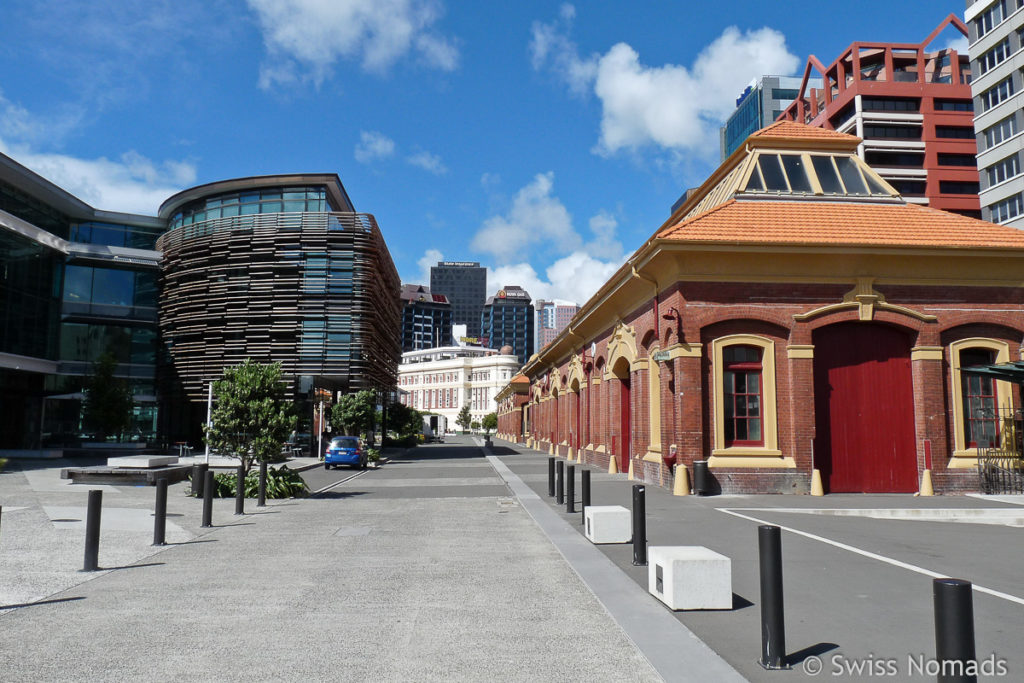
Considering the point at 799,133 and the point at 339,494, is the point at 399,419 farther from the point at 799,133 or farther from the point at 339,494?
the point at 799,133

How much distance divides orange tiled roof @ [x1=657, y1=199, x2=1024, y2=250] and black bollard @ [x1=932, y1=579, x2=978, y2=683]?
46.6 ft

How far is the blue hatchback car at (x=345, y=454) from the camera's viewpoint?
101 ft

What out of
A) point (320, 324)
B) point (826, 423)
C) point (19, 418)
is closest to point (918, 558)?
point (826, 423)

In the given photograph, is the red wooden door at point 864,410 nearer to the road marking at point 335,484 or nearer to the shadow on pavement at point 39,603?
the road marking at point 335,484

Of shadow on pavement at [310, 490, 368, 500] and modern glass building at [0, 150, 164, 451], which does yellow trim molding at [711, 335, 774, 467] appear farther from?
modern glass building at [0, 150, 164, 451]

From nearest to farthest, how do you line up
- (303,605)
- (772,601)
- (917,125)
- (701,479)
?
(772,601) → (303,605) → (701,479) → (917,125)

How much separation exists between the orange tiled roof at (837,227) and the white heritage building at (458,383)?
134952 mm

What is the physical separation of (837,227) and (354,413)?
28875 millimetres

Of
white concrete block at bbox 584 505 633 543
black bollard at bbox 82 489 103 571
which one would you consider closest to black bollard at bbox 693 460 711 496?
white concrete block at bbox 584 505 633 543

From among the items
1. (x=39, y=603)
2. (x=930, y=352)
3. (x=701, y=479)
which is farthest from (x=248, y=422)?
(x=930, y=352)

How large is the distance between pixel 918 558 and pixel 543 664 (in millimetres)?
6425

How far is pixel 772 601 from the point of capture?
5.07 metres

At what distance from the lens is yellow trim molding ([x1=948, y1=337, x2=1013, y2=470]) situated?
17.5m

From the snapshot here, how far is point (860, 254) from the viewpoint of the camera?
17625mm
